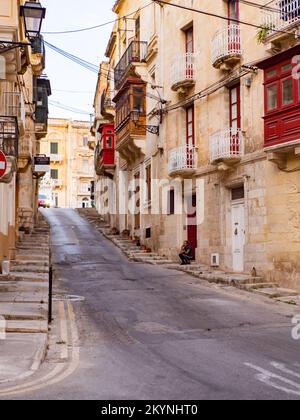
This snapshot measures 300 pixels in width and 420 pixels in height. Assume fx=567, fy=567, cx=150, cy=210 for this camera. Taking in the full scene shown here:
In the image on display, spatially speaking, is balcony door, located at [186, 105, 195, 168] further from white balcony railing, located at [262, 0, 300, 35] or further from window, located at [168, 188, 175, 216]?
white balcony railing, located at [262, 0, 300, 35]

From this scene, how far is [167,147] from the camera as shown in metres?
25.9

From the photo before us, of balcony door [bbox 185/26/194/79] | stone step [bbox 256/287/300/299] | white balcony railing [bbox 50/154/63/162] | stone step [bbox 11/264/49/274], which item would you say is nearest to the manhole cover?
stone step [bbox 11/264/49/274]

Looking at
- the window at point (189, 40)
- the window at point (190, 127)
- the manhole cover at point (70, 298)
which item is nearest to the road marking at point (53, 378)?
the manhole cover at point (70, 298)

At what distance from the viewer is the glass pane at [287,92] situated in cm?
1620

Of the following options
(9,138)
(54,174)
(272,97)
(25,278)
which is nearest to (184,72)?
(272,97)

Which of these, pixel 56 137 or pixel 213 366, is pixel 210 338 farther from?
pixel 56 137

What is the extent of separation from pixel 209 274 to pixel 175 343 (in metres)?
10.2

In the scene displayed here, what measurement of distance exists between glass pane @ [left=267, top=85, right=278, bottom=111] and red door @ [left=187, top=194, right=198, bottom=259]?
7196 mm

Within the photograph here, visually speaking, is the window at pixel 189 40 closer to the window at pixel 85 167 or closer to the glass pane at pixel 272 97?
the glass pane at pixel 272 97

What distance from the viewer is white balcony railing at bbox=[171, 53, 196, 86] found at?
23.4 meters

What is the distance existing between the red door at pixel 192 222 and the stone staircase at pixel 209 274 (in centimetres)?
114

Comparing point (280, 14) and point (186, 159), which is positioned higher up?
point (280, 14)

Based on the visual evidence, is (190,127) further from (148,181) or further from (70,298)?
(70,298)

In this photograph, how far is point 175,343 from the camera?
930 centimetres
